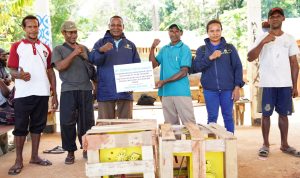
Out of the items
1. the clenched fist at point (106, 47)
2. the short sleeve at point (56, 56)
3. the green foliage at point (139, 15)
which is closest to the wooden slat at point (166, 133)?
the clenched fist at point (106, 47)

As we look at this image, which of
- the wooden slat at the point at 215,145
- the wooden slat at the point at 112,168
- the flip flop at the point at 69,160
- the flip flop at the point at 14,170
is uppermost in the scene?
the wooden slat at the point at 215,145

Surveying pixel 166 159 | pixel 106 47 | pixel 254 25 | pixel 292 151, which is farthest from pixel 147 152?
pixel 254 25

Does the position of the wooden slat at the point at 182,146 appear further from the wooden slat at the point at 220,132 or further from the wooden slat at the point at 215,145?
the wooden slat at the point at 220,132

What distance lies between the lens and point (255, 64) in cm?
841

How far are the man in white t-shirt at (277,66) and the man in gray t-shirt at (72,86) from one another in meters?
2.39

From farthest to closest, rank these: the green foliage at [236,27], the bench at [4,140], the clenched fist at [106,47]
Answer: the green foliage at [236,27] < the bench at [4,140] < the clenched fist at [106,47]

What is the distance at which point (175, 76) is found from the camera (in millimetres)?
5504

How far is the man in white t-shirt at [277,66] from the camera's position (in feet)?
18.0

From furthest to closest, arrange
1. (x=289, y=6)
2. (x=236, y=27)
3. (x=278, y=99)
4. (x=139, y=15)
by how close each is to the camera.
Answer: (x=139, y=15) < (x=289, y=6) < (x=236, y=27) < (x=278, y=99)

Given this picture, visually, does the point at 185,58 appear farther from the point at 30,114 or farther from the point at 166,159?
the point at 166,159

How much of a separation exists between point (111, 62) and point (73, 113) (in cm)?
91

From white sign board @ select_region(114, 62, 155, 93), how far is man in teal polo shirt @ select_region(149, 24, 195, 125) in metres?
0.57

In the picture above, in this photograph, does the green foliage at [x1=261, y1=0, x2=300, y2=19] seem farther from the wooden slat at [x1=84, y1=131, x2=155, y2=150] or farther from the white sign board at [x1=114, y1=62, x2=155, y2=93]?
the wooden slat at [x1=84, y1=131, x2=155, y2=150]

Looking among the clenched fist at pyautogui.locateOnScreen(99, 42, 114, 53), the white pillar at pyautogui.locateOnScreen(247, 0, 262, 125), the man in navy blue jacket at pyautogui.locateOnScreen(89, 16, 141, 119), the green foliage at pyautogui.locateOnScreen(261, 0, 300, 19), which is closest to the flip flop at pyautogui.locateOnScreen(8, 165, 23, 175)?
the man in navy blue jacket at pyautogui.locateOnScreen(89, 16, 141, 119)
